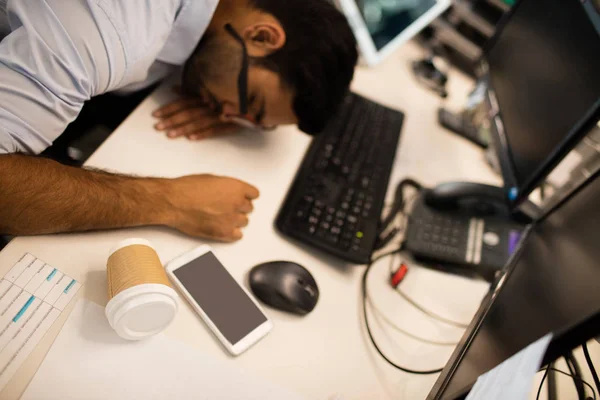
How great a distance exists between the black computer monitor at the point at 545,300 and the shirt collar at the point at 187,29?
2.22 feet

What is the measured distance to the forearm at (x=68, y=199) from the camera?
575 mm

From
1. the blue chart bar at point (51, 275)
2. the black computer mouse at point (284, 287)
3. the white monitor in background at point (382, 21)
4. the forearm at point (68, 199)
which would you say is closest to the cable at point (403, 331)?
the black computer mouse at point (284, 287)

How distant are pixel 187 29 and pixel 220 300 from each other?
50 centimetres

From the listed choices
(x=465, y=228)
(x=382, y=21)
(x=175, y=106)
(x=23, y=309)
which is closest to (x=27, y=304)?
(x=23, y=309)

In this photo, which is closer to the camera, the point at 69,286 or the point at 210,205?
the point at 69,286

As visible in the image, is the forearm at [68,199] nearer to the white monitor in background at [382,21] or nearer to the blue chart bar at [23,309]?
the blue chart bar at [23,309]

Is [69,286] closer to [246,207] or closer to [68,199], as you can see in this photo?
→ [68,199]

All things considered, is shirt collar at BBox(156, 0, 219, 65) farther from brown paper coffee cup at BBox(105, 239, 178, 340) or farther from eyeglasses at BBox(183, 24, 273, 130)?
brown paper coffee cup at BBox(105, 239, 178, 340)

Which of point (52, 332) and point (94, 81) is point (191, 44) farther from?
point (52, 332)

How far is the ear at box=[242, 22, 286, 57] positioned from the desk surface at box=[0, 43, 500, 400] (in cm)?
18

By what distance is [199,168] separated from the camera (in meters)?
0.82

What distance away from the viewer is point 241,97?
83 centimetres

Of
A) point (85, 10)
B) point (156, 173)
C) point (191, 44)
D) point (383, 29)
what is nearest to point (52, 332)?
point (156, 173)

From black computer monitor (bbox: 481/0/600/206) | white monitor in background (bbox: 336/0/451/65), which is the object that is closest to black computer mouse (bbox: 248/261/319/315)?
black computer monitor (bbox: 481/0/600/206)
